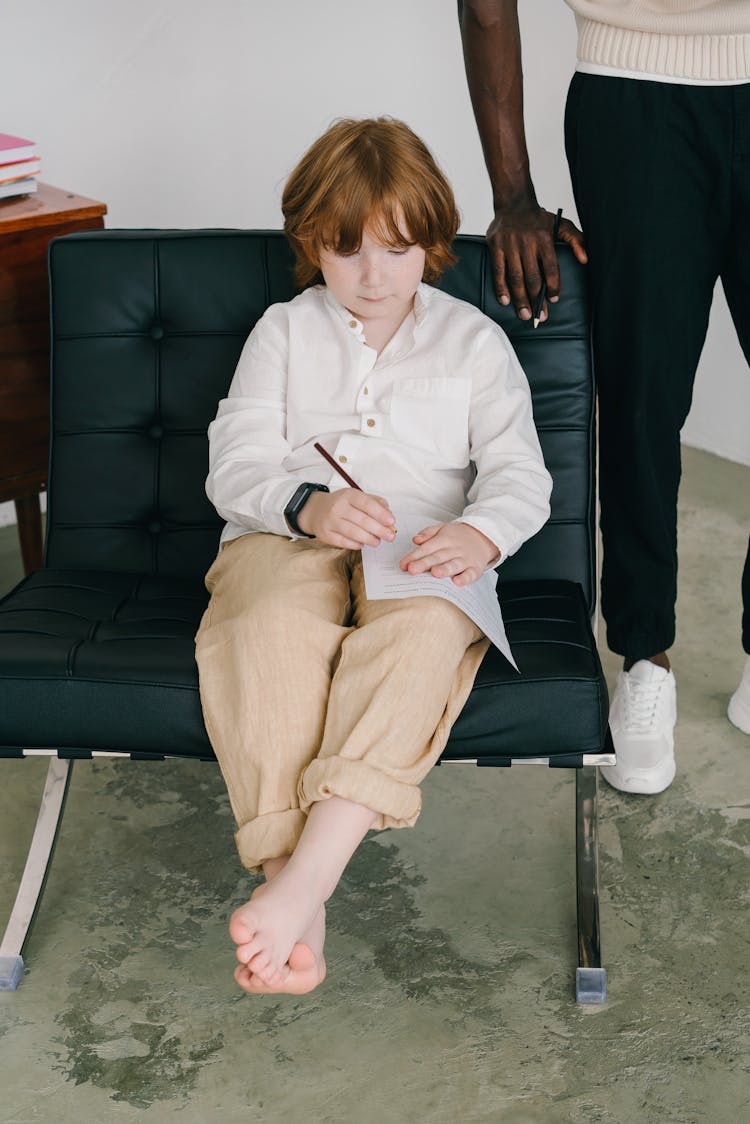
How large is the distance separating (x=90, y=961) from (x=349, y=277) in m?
0.90

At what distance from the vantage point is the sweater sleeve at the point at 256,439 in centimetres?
160

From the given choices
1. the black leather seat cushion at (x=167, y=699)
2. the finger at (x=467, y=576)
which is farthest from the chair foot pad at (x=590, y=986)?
the finger at (x=467, y=576)

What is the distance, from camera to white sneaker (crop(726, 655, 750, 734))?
2080 mm

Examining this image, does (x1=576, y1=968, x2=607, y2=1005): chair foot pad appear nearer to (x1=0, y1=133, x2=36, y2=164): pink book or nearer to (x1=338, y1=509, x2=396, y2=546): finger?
(x1=338, y1=509, x2=396, y2=546): finger

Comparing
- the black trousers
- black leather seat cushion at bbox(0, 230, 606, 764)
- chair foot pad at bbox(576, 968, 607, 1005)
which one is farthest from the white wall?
chair foot pad at bbox(576, 968, 607, 1005)

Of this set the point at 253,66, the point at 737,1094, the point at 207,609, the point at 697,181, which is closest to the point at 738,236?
the point at 697,181

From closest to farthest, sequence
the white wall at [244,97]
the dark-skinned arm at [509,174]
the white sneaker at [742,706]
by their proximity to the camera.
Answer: the dark-skinned arm at [509,174], the white sneaker at [742,706], the white wall at [244,97]

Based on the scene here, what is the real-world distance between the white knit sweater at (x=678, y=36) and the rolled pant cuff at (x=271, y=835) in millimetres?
1051

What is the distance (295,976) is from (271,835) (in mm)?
159

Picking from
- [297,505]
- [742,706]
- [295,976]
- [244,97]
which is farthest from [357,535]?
[244,97]

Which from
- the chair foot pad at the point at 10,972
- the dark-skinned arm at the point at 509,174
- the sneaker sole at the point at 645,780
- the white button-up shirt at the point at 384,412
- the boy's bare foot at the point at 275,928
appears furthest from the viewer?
the sneaker sole at the point at 645,780

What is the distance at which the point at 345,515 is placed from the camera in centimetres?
148

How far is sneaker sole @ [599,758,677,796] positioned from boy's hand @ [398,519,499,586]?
56cm

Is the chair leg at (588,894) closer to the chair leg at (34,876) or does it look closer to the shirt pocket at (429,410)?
the shirt pocket at (429,410)
